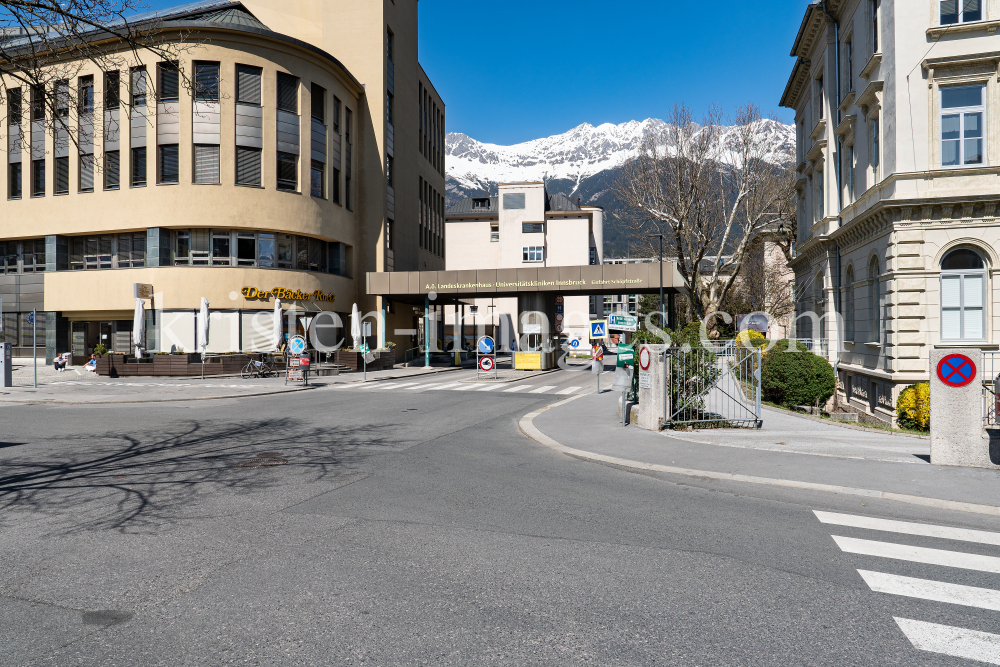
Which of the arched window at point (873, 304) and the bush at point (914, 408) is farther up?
the arched window at point (873, 304)

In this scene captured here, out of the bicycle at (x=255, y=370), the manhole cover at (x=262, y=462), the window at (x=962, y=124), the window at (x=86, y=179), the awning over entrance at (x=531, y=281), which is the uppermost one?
the window at (x=86, y=179)

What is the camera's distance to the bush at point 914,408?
15.6 meters

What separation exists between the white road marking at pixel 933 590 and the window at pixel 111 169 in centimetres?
3791

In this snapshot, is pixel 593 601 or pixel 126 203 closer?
pixel 593 601

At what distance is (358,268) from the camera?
4109cm

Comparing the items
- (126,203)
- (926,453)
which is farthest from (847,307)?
(126,203)

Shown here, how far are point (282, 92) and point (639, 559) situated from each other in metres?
35.5

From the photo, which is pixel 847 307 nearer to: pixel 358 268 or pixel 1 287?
pixel 358 268

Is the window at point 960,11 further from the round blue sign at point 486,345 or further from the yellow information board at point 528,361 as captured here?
the yellow information board at point 528,361

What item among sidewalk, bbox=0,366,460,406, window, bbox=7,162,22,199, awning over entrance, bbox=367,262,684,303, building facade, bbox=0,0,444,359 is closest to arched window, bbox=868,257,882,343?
awning over entrance, bbox=367,262,684,303

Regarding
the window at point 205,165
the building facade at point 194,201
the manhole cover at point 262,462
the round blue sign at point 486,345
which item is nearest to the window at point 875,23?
the round blue sign at point 486,345

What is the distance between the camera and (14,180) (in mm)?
35906

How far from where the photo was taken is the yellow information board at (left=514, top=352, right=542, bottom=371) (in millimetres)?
36781

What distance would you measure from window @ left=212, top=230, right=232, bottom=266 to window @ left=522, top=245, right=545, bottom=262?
5049 cm
